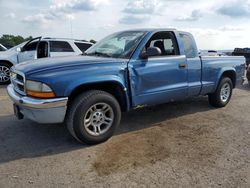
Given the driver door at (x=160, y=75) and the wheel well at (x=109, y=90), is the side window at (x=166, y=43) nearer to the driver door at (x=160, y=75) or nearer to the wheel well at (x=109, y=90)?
the driver door at (x=160, y=75)

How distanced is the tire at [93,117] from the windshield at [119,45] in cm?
89

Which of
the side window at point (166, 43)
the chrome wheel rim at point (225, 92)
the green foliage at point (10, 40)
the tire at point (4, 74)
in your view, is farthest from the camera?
the green foliage at point (10, 40)

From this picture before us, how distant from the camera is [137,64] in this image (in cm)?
496

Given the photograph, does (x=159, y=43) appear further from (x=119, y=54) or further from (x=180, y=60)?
(x=119, y=54)

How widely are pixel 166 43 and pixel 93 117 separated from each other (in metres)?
2.18

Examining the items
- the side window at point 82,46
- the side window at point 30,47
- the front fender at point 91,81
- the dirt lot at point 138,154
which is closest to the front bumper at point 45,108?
the front fender at point 91,81

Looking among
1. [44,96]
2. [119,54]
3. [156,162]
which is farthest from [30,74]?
[156,162]

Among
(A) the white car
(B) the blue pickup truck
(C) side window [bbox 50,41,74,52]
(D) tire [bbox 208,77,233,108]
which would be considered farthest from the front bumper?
(C) side window [bbox 50,41,74,52]

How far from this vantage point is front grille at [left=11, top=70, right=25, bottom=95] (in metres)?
4.46

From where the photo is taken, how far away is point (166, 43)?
579cm

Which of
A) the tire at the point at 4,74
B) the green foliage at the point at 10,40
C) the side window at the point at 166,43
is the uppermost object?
the green foliage at the point at 10,40

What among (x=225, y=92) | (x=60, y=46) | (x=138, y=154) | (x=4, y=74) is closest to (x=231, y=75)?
(x=225, y=92)

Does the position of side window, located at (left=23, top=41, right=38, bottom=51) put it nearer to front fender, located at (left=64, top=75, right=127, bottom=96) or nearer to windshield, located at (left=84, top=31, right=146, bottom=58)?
windshield, located at (left=84, top=31, right=146, bottom=58)

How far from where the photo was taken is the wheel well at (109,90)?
446 centimetres
